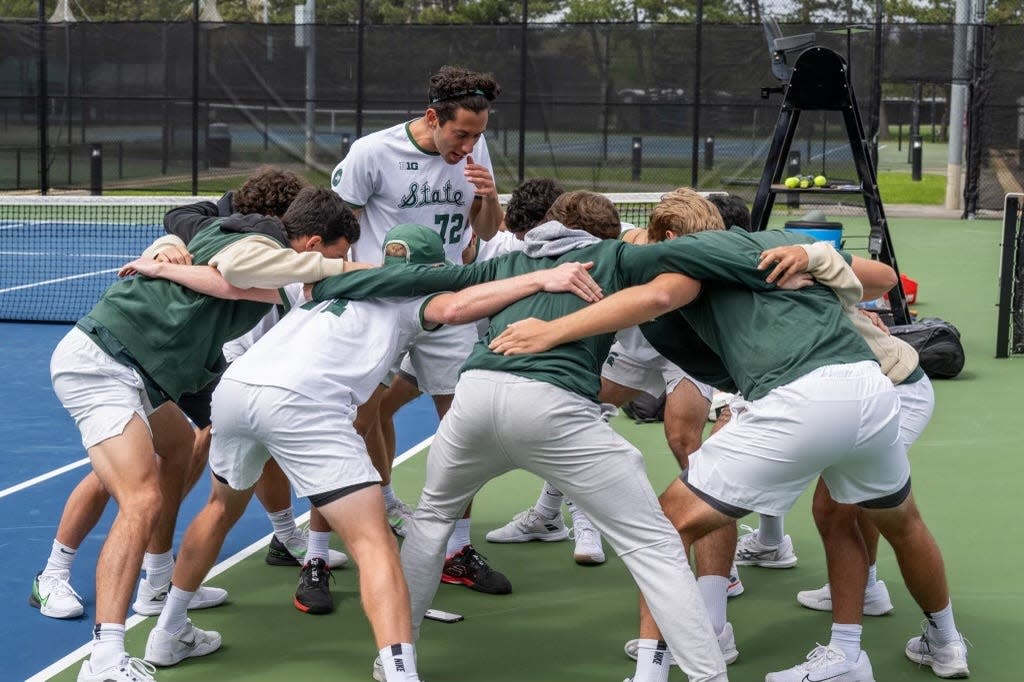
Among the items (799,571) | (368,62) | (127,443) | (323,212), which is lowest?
(799,571)

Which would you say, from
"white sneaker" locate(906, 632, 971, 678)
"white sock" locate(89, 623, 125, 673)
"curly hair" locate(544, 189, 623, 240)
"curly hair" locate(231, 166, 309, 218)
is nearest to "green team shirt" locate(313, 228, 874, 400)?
"curly hair" locate(544, 189, 623, 240)

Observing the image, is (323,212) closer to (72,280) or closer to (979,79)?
(72,280)

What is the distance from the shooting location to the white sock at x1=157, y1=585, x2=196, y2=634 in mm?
4816

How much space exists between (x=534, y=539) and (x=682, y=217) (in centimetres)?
216

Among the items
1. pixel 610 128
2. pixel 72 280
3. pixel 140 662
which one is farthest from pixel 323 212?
pixel 610 128

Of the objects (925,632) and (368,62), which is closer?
(925,632)

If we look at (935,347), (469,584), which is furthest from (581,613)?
(935,347)

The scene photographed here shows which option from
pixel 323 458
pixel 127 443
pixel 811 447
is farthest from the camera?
pixel 127 443

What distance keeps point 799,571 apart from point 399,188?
2.45m

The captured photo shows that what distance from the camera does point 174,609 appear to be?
4.83 m

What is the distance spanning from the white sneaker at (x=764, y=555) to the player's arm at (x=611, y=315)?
2008 millimetres

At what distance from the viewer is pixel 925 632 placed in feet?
16.1

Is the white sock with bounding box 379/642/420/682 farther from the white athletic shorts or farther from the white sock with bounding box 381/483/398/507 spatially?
the white sock with bounding box 381/483/398/507

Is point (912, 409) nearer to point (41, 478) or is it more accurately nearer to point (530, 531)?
point (530, 531)
